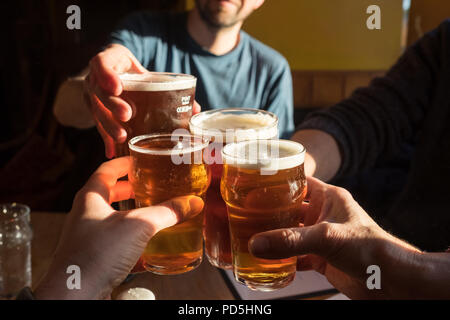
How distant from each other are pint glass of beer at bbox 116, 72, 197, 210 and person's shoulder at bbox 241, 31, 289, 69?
103 mm

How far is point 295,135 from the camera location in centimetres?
113

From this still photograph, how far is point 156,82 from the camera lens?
0.64m

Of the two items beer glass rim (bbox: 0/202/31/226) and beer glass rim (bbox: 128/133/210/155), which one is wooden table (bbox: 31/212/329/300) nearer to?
beer glass rim (bbox: 0/202/31/226)

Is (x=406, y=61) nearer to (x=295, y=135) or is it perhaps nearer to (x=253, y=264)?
(x=295, y=135)

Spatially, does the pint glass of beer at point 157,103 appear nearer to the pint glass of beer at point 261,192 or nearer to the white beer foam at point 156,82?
the white beer foam at point 156,82

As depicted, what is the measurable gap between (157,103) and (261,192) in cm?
21

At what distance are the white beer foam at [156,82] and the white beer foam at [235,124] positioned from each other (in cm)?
6

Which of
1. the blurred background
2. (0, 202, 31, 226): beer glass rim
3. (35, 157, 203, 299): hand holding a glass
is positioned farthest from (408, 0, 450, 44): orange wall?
(0, 202, 31, 226): beer glass rim

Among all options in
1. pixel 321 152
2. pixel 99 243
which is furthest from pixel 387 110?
pixel 99 243

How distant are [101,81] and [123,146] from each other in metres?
0.10

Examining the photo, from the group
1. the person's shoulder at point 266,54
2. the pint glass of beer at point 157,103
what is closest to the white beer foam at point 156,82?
the pint glass of beer at point 157,103

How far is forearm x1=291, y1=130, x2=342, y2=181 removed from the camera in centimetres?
106

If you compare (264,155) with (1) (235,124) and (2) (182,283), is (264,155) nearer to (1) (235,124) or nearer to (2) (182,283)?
(1) (235,124)
